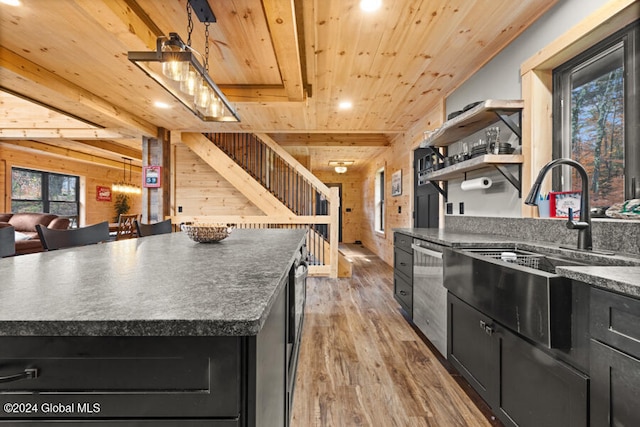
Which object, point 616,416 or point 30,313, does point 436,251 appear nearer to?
point 616,416

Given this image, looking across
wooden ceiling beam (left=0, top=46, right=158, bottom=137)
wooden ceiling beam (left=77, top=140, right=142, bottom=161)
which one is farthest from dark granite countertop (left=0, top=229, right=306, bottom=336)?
wooden ceiling beam (left=77, top=140, right=142, bottom=161)

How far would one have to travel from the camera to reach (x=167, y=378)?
592 mm

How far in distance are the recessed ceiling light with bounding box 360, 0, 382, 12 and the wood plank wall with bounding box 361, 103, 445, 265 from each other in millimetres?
1972

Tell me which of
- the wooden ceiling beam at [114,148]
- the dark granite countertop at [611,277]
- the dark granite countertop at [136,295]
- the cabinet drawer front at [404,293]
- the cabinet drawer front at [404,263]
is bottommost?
the cabinet drawer front at [404,293]

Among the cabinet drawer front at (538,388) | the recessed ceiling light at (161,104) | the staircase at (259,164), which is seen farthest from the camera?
the staircase at (259,164)

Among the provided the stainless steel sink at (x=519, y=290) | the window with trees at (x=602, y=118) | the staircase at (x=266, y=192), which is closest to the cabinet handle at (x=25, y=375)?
the stainless steel sink at (x=519, y=290)

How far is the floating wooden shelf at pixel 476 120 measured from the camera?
2.29 m

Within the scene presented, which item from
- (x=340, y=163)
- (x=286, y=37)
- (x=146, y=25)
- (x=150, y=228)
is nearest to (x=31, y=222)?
(x=150, y=228)

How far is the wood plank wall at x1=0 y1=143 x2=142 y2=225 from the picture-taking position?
6.86m

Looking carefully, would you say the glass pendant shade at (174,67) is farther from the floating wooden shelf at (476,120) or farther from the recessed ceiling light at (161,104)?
the recessed ceiling light at (161,104)

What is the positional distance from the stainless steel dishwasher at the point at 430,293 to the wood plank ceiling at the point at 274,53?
1726mm

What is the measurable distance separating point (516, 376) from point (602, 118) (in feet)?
5.35

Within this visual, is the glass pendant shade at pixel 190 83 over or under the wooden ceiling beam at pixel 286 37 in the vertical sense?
under

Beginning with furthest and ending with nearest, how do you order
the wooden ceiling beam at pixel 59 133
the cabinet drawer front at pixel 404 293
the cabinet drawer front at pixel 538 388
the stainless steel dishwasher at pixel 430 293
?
the wooden ceiling beam at pixel 59 133, the cabinet drawer front at pixel 404 293, the stainless steel dishwasher at pixel 430 293, the cabinet drawer front at pixel 538 388
